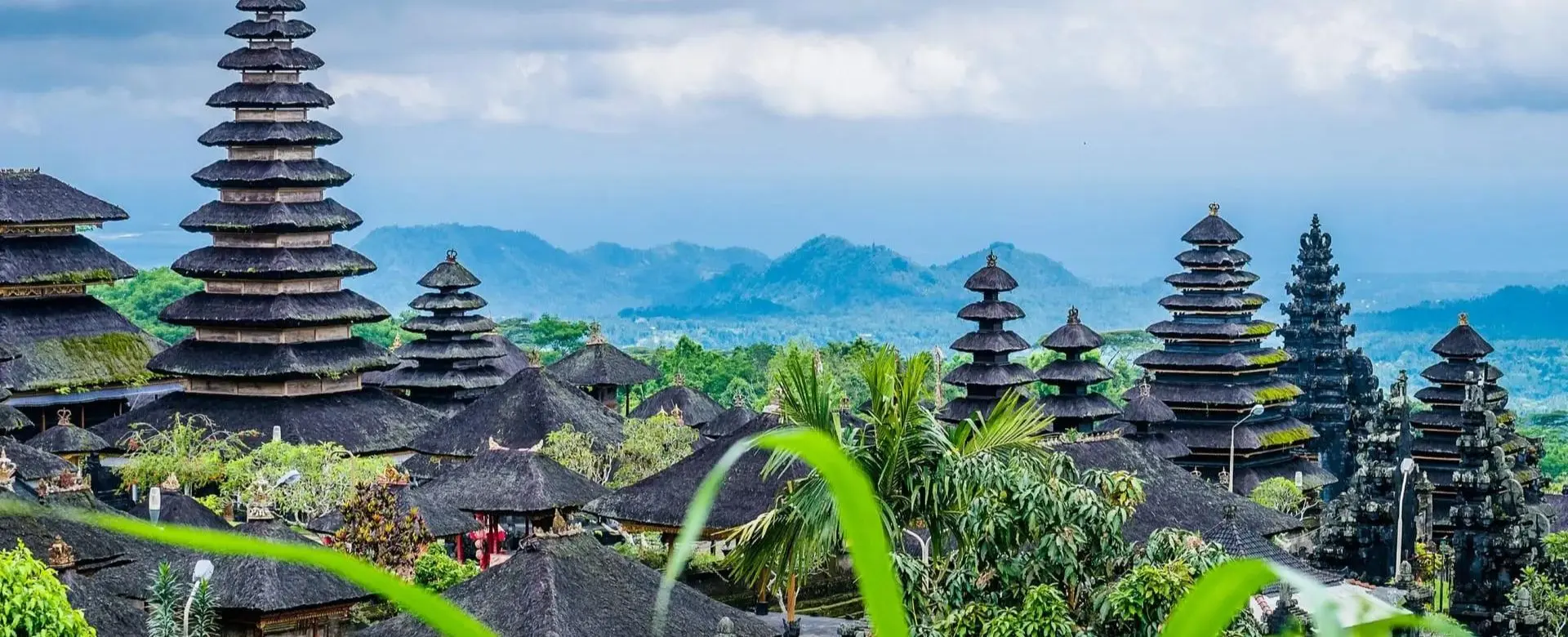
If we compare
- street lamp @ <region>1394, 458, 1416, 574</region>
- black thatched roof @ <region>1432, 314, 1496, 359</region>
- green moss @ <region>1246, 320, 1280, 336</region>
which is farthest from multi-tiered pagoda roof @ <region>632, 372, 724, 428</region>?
street lamp @ <region>1394, 458, 1416, 574</region>

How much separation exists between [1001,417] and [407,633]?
6364mm

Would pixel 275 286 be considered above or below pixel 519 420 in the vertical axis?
above

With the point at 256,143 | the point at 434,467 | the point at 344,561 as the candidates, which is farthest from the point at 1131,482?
the point at 256,143

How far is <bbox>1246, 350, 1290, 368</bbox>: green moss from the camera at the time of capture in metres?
47.1

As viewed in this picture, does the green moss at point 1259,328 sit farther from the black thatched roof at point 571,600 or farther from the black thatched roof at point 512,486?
the black thatched roof at point 571,600

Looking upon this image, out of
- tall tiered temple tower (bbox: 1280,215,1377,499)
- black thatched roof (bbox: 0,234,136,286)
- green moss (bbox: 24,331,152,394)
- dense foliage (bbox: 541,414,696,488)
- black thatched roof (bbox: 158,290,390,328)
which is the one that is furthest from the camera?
tall tiered temple tower (bbox: 1280,215,1377,499)

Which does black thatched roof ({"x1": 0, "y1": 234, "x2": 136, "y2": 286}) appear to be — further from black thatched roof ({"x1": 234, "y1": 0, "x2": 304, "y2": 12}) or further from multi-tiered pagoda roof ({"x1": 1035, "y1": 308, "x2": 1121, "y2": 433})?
multi-tiered pagoda roof ({"x1": 1035, "y1": 308, "x2": 1121, "y2": 433})

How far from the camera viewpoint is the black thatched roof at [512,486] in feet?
103

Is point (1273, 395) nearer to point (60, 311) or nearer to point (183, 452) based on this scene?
point (183, 452)

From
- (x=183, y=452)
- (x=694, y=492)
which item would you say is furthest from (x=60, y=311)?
(x=694, y=492)

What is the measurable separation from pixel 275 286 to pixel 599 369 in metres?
10.7

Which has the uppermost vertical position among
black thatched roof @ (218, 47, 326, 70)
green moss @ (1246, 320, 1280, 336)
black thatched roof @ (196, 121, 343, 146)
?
black thatched roof @ (218, 47, 326, 70)

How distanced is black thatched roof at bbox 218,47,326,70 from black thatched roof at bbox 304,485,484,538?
14.8 meters

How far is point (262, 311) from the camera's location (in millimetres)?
43031
